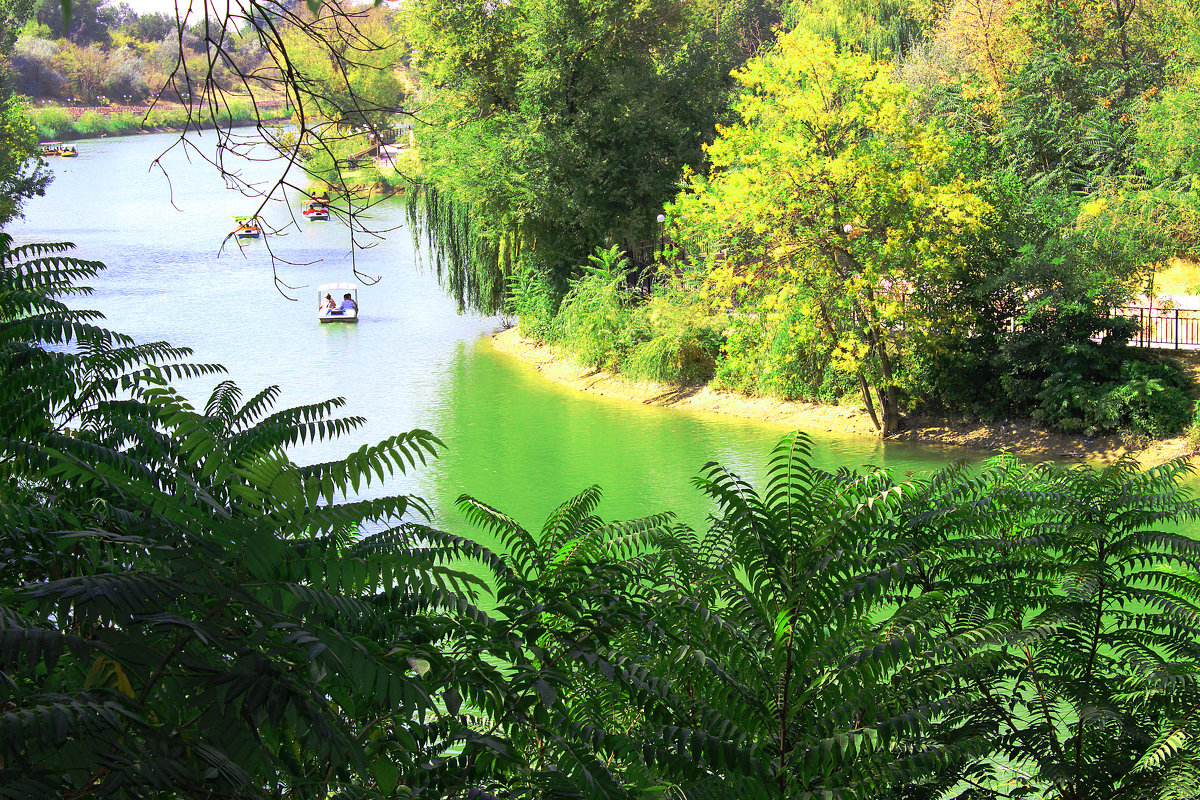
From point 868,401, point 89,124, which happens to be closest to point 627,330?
point 868,401

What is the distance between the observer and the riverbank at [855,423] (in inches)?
630

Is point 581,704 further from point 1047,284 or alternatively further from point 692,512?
point 1047,284

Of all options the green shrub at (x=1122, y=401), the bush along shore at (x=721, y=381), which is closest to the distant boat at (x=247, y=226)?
the bush along shore at (x=721, y=381)

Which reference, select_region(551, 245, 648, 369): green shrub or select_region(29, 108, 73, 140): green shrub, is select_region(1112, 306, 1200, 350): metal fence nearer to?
select_region(551, 245, 648, 369): green shrub

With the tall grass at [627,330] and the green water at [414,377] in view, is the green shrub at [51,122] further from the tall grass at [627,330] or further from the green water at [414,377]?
the tall grass at [627,330]

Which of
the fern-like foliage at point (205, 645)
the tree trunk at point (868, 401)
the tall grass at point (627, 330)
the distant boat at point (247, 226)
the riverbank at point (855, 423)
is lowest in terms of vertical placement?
the riverbank at point (855, 423)

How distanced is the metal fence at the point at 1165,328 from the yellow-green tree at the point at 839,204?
3.33 meters

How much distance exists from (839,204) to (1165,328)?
719 cm

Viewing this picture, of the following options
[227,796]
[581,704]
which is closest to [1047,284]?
[581,704]

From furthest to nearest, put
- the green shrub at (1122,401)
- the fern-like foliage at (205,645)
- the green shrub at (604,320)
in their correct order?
the green shrub at (604,320) < the green shrub at (1122,401) < the fern-like foliage at (205,645)

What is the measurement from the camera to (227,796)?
185 centimetres

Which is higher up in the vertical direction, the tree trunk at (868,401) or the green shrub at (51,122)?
the green shrub at (51,122)

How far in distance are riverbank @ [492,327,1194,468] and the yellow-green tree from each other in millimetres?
1722

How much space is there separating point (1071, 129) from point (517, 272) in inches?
568
